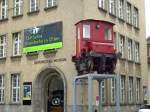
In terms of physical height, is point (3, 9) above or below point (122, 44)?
above

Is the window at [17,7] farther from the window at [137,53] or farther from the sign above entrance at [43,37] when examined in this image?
the window at [137,53]

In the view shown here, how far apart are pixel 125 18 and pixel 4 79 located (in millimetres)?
Result: 12134

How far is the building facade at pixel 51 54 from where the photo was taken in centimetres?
3225

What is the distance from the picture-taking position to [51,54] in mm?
33312

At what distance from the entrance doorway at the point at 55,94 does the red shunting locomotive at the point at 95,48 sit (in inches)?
339

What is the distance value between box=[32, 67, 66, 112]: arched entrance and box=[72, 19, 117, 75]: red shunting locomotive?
8657 millimetres

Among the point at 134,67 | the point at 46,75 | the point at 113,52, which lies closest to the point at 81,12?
the point at 46,75

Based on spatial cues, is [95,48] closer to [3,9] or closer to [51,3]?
[51,3]

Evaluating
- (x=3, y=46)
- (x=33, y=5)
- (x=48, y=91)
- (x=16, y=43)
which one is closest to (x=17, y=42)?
(x=16, y=43)

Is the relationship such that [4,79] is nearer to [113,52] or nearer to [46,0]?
[46,0]

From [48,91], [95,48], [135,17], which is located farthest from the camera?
[135,17]

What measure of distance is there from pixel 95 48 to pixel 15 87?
13.8 metres

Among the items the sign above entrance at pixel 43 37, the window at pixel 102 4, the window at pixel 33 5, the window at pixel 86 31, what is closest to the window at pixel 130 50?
the window at pixel 102 4

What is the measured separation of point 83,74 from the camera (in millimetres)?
24344
